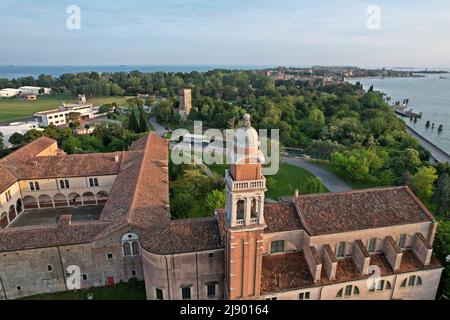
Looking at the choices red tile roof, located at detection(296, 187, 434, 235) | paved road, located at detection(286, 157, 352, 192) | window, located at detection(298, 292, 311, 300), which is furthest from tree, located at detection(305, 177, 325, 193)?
window, located at detection(298, 292, 311, 300)

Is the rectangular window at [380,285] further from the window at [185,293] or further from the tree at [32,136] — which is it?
the tree at [32,136]

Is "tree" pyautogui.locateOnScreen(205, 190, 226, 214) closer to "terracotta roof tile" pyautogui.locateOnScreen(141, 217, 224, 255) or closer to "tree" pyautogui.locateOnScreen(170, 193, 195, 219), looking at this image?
"tree" pyautogui.locateOnScreen(170, 193, 195, 219)

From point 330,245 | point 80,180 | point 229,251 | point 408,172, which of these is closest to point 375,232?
point 330,245

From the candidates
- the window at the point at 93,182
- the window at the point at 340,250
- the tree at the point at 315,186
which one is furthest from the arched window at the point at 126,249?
the tree at the point at 315,186

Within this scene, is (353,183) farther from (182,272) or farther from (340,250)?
(182,272)

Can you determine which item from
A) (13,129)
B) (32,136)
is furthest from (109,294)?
(13,129)

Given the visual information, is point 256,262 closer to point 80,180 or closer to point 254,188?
point 254,188
